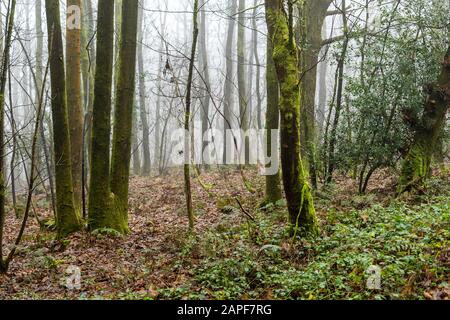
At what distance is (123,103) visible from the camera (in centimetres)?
1030

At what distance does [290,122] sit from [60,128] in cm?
498

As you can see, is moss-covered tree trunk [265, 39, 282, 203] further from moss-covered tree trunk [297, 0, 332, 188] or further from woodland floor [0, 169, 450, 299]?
moss-covered tree trunk [297, 0, 332, 188]

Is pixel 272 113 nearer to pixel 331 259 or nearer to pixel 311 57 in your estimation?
pixel 311 57

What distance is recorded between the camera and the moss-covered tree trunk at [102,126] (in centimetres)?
984

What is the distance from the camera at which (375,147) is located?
38.3 ft

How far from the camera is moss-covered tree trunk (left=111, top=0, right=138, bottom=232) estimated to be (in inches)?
403

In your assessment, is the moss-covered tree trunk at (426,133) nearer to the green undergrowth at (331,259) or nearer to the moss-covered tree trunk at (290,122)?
the green undergrowth at (331,259)

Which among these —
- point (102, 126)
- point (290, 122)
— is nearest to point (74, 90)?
point (102, 126)

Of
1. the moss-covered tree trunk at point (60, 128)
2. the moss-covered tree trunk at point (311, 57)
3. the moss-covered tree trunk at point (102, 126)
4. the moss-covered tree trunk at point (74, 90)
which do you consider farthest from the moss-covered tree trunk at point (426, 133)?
the moss-covered tree trunk at point (74, 90)

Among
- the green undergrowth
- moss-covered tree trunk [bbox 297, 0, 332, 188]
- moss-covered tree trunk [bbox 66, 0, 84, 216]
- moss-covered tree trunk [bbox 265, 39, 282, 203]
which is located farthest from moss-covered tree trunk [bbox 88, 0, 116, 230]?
moss-covered tree trunk [bbox 297, 0, 332, 188]

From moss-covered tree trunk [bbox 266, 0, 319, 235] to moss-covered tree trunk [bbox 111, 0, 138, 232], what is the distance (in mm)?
3671

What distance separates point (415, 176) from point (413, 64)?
3085mm

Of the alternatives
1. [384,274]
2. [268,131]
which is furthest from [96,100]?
[384,274]
